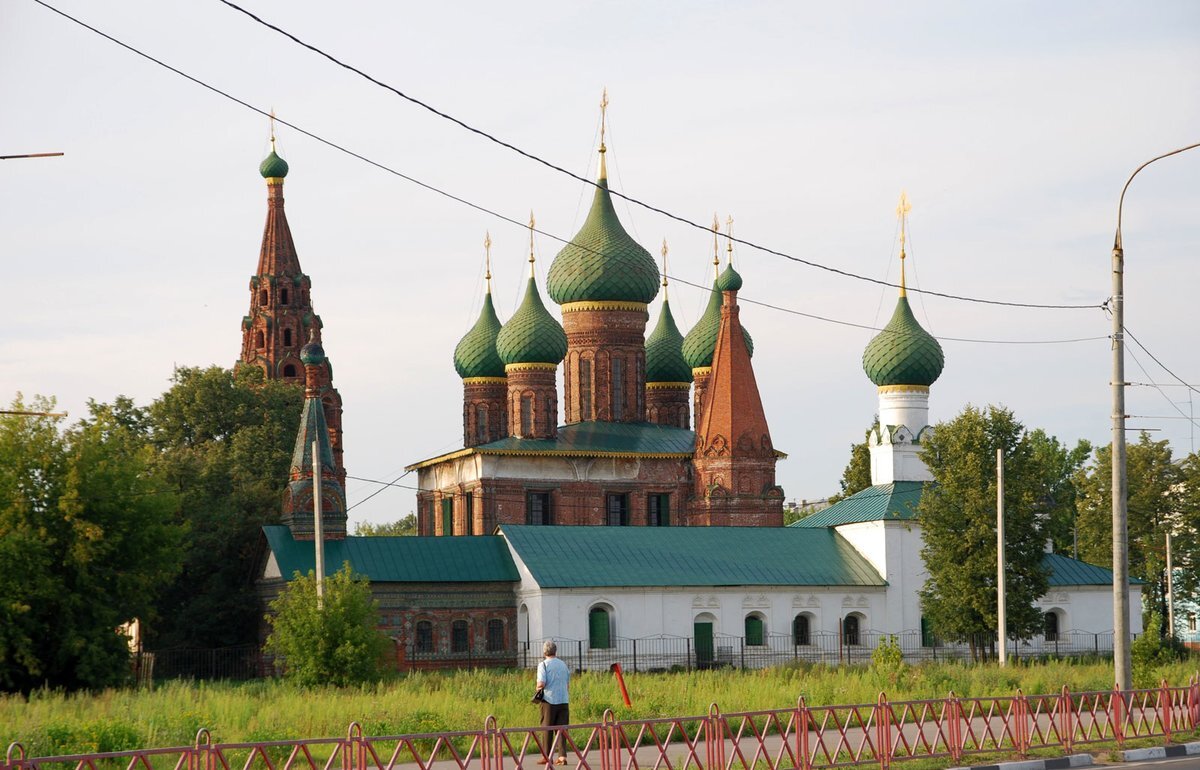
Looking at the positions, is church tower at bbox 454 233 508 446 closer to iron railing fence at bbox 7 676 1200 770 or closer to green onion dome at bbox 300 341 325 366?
green onion dome at bbox 300 341 325 366

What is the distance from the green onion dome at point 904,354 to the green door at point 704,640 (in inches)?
410

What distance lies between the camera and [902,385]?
4806 cm

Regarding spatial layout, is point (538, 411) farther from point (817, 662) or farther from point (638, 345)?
point (817, 662)

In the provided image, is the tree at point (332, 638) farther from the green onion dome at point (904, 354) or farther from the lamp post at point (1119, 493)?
the green onion dome at point (904, 354)

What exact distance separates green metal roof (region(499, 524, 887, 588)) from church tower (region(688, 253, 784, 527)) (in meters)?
1.93

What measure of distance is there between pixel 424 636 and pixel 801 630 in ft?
32.8

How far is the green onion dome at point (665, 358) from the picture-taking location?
55.6 meters

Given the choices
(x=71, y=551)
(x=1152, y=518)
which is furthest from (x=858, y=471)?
(x=71, y=551)

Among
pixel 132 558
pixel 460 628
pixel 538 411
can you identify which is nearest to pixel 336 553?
pixel 460 628

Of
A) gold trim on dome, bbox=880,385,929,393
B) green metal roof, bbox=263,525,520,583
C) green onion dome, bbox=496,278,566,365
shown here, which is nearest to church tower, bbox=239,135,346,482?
green onion dome, bbox=496,278,566,365

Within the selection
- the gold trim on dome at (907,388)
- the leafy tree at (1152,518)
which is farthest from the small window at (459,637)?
the leafy tree at (1152,518)

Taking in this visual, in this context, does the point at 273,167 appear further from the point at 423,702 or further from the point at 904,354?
the point at 423,702

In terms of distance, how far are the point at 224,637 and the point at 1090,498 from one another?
32.1 m

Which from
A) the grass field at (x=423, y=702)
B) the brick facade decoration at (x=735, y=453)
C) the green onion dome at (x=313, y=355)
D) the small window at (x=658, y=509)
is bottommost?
the grass field at (x=423, y=702)
